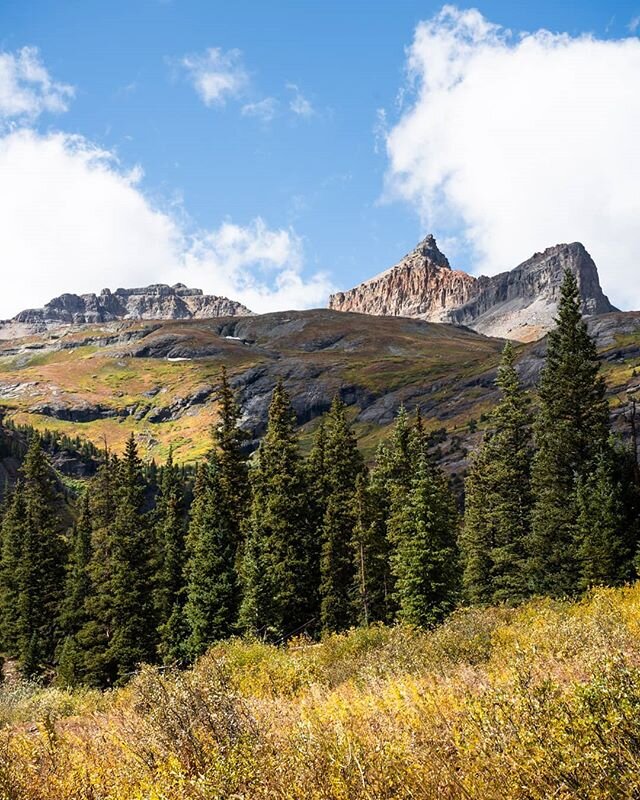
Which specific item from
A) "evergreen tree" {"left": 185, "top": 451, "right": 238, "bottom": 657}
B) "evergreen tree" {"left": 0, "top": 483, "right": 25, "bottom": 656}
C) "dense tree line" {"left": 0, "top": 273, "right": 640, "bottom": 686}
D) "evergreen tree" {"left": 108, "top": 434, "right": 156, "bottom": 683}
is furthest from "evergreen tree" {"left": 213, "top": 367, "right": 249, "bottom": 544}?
"evergreen tree" {"left": 0, "top": 483, "right": 25, "bottom": 656}

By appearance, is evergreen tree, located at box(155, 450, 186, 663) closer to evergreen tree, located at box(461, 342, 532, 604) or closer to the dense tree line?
the dense tree line

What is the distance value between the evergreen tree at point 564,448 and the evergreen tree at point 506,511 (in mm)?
2162

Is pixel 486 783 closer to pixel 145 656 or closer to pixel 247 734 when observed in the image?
pixel 247 734

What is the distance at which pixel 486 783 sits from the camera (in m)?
6.13

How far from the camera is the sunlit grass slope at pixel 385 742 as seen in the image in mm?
5941

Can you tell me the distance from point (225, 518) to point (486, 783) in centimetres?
4000

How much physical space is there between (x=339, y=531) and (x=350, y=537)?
1.03 meters

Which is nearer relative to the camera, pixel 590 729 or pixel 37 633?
pixel 590 729

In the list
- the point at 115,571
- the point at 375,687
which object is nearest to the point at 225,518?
the point at 115,571

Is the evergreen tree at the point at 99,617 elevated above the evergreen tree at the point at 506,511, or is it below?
below

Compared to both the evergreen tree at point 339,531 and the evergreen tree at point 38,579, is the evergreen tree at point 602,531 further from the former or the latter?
the evergreen tree at point 38,579

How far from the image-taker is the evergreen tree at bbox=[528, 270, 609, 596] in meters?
38.2

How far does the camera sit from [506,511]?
4538 centimetres

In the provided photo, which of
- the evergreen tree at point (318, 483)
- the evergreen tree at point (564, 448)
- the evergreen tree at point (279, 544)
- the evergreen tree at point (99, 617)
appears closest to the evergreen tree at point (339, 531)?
the evergreen tree at point (318, 483)
